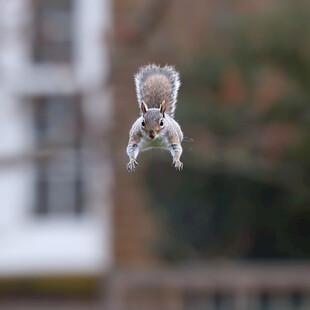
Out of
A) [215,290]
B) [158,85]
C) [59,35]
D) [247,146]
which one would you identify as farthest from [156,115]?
[59,35]

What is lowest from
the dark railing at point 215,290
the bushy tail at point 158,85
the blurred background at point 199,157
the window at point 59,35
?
the dark railing at point 215,290

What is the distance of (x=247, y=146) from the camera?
10.8 m

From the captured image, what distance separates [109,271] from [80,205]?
6491 mm

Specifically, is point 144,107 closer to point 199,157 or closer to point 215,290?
point 199,157

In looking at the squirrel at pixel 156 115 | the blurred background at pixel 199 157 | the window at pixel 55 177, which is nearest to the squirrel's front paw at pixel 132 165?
the squirrel at pixel 156 115

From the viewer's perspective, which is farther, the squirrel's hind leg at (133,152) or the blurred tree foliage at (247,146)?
the blurred tree foliage at (247,146)

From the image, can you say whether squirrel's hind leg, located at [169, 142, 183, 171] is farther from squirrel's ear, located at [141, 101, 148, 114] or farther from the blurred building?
the blurred building

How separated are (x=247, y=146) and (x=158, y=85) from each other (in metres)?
9.38

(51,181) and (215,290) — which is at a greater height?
(51,181)

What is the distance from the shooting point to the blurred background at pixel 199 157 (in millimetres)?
9562

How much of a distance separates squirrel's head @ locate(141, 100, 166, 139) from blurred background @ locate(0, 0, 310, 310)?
673 centimetres

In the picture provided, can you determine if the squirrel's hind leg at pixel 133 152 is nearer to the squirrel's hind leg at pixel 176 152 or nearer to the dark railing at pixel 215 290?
the squirrel's hind leg at pixel 176 152

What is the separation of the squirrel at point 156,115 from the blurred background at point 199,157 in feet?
21.7

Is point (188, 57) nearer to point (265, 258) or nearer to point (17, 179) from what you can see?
point (265, 258)
